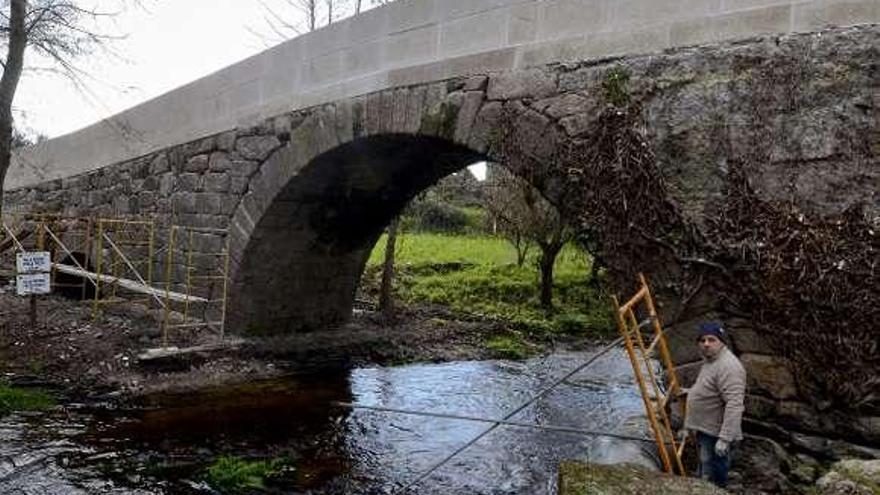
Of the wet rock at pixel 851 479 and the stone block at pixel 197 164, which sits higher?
the stone block at pixel 197 164

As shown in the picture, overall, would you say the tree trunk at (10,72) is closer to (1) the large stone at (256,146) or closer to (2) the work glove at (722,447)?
(1) the large stone at (256,146)

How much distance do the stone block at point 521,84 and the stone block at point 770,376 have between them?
263 centimetres

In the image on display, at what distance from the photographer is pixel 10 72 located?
30.0ft

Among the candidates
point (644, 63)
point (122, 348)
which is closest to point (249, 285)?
point (122, 348)

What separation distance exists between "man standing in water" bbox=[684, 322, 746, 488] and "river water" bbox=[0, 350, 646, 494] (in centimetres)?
68

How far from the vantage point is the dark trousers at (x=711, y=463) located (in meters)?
4.60

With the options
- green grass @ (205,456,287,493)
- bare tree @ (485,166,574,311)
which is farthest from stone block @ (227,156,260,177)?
bare tree @ (485,166,574,311)

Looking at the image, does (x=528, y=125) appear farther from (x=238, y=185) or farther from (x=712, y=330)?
(x=238, y=185)

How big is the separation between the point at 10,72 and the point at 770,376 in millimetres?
8974

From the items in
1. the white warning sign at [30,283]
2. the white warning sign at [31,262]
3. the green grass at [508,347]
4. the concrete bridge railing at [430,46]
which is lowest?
the green grass at [508,347]

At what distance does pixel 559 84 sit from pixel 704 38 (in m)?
1.20

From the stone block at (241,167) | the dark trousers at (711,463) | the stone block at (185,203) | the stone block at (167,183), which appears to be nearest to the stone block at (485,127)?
the dark trousers at (711,463)

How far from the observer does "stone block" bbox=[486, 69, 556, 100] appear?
628 centimetres

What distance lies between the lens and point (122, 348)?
9047 mm
